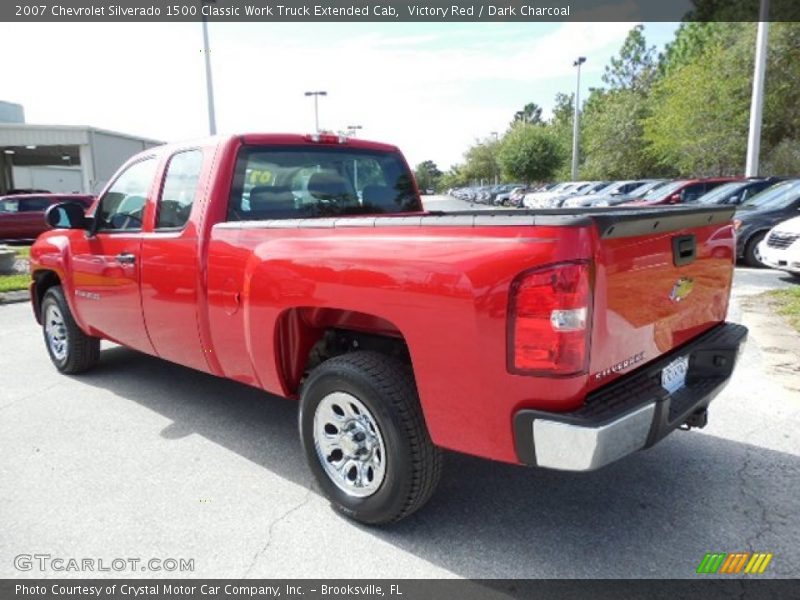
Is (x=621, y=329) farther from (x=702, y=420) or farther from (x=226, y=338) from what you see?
(x=226, y=338)

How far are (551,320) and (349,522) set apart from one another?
1562mm

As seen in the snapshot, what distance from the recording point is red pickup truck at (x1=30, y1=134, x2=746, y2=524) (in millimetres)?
2258

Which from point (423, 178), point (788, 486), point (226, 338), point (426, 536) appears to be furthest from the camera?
point (423, 178)

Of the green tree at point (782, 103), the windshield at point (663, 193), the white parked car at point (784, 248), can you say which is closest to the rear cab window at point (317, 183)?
the white parked car at point (784, 248)

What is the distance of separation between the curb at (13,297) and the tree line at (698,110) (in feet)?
86.6

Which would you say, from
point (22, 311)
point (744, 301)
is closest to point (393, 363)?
point (744, 301)

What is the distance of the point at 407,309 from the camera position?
2533 millimetres

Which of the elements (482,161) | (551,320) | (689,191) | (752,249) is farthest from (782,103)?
(482,161)

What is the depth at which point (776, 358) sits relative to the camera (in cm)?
556

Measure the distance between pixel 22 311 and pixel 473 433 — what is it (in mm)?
9032

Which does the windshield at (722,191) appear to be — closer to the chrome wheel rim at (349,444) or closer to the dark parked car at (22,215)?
the chrome wheel rim at (349,444)

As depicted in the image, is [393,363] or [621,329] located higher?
[621,329]

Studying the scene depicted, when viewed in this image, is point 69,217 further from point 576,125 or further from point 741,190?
point 576,125

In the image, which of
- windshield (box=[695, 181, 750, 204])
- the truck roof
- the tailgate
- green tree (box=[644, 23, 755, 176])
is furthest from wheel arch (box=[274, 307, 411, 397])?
green tree (box=[644, 23, 755, 176])
